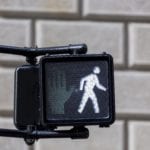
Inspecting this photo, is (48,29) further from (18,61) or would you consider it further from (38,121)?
(38,121)

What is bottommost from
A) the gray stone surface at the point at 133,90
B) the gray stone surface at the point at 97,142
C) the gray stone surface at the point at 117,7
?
the gray stone surface at the point at 97,142

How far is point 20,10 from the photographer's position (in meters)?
4.73

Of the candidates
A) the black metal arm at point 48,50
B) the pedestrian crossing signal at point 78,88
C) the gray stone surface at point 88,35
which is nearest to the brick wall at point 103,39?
the gray stone surface at point 88,35

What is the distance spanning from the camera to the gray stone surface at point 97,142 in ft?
15.5

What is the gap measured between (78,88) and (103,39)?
2725 millimetres

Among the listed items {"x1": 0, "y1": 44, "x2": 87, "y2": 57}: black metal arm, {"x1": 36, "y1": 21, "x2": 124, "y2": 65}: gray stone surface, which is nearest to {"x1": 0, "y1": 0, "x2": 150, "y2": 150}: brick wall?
{"x1": 36, "y1": 21, "x2": 124, "y2": 65}: gray stone surface

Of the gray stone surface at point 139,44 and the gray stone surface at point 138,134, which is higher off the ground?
the gray stone surface at point 139,44

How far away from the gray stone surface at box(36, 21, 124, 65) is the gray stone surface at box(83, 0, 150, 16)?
9cm

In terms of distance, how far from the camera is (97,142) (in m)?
4.75

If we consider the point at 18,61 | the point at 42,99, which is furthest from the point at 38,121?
the point at 18,61

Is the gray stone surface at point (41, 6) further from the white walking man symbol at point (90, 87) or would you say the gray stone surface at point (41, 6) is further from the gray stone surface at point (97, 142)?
the white walking man symbol at point (90, 87)

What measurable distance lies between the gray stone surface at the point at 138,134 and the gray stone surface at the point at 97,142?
0.07 meters

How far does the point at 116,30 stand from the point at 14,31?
2.43 ft

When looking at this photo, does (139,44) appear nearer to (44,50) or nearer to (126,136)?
(126,136)
